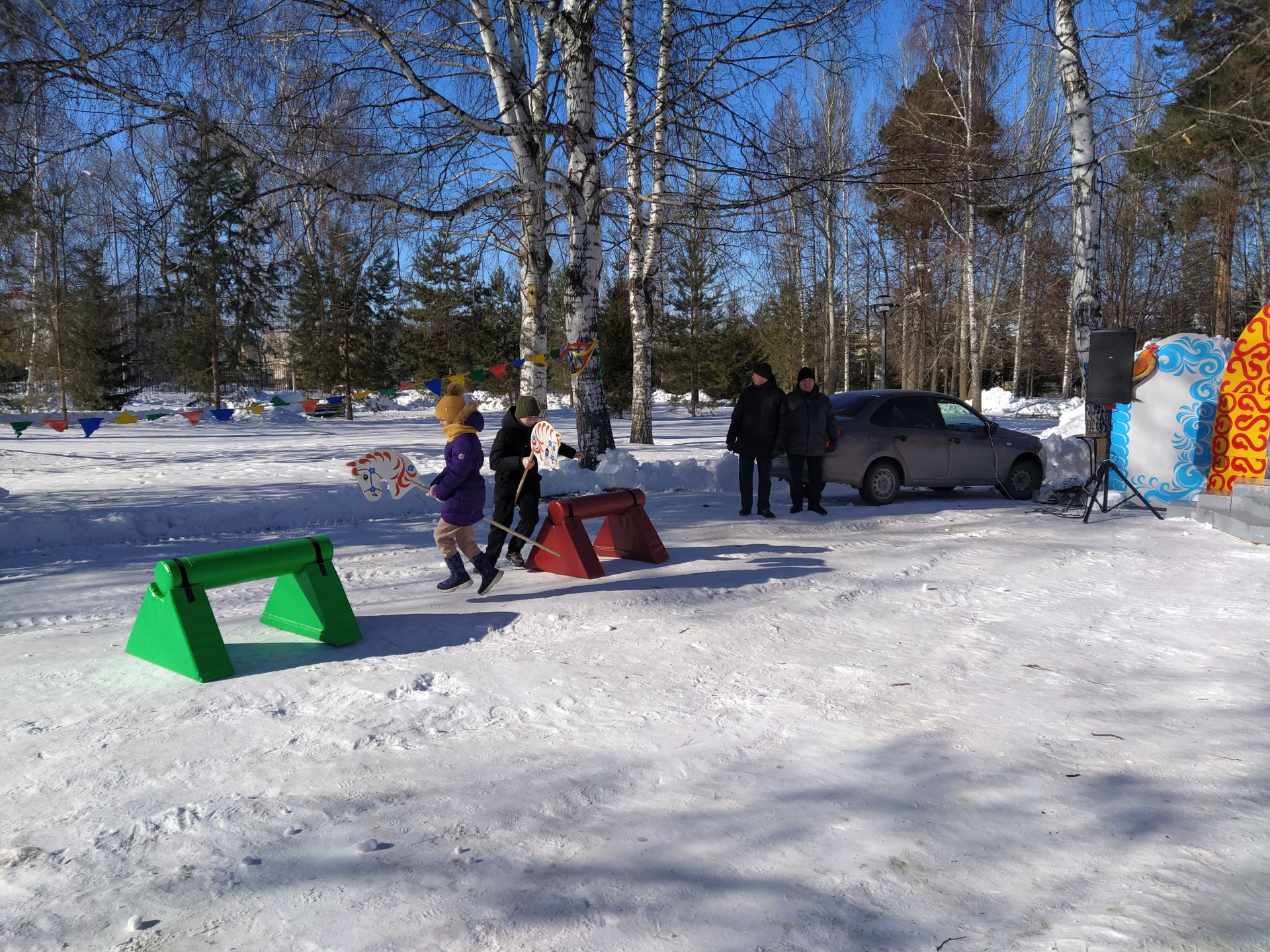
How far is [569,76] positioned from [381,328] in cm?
2686

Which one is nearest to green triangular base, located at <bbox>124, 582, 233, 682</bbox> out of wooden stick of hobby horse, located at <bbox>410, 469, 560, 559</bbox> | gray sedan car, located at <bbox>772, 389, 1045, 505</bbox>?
wooden stick of hobby horse, located at <bbox>410, 469, 560, 559</bbox>

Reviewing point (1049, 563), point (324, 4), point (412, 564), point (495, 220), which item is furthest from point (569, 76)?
point (1049, 563)

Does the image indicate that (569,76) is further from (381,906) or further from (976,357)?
(976,357)

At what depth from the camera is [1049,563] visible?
7910mm

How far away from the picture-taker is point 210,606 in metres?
5.27

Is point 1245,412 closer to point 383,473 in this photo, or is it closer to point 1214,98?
point 383,473

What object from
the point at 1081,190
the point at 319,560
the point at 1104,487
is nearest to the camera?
the point at 319,560

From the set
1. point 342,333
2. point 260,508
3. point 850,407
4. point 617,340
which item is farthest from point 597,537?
point 342,333

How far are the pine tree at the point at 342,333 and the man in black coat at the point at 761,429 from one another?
2412 centimetres

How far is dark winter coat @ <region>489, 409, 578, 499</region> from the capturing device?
7.41m

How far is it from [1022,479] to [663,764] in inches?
419

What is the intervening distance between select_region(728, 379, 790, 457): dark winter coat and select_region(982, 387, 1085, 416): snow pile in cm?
2631

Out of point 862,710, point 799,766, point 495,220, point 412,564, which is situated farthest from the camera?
point 495,220

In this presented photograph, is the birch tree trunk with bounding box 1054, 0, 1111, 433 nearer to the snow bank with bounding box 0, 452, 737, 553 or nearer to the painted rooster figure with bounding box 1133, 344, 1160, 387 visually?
the painted rooster figure with bounding box 1133, 344, 1160, 387
